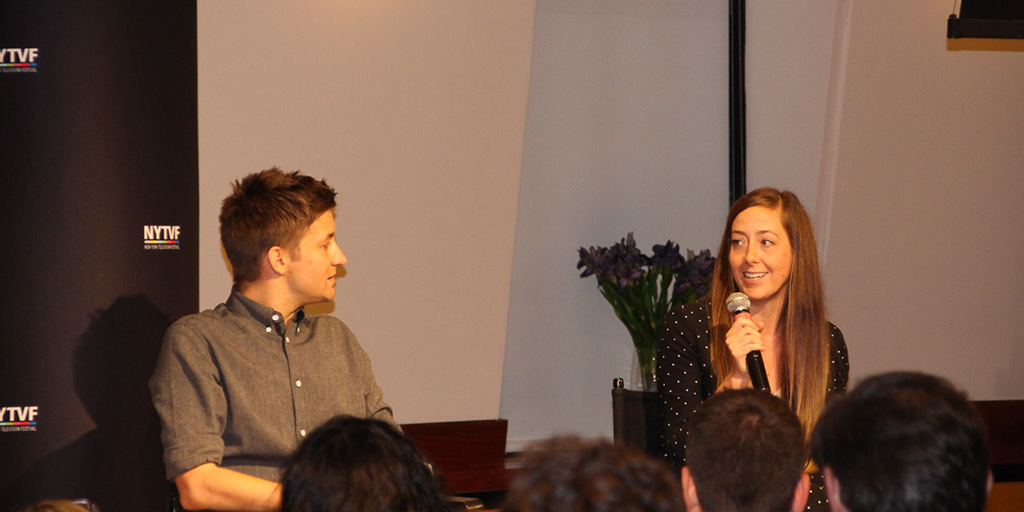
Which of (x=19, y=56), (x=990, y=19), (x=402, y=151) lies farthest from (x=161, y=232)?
(x=990, y=19)

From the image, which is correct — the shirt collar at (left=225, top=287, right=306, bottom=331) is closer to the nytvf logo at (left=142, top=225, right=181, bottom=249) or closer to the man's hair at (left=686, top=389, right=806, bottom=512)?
the nytvf logo at (left=142, top=225, right=181, bottom=249)

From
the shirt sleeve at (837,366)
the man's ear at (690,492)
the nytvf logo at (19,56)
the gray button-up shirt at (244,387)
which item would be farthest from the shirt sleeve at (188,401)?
the shirt sleeve at (837,366)

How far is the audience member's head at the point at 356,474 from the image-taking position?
1.38 metres

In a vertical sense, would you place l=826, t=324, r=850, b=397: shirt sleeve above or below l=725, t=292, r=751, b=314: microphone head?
below

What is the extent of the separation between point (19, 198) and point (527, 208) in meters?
1.80

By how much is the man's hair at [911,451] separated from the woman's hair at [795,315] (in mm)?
1208

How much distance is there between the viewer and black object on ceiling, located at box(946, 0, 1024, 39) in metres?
3.26

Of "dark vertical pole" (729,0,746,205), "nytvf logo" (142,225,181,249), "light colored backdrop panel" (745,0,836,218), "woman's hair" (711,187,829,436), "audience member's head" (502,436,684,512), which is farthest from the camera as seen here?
"dark vertical pole" (729,0,746,205)

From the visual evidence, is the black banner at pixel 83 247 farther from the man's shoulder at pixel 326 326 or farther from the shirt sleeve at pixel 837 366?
the shirt sleeve at pixel 837 366

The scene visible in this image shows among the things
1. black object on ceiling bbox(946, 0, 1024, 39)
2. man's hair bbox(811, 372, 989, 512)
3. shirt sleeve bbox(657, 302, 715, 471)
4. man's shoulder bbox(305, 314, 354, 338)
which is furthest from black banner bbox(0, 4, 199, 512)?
black object on ceiling bbox(946, 0, 1024, 39)

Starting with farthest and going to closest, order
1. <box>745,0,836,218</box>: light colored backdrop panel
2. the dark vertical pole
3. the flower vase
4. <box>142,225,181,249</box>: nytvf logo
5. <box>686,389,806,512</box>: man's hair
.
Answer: the dark vertical pole
<box>745,0,836,218</box>: light colored backdrop panel
the flower vase
<box>142,225,181,249</box>: nytvf logo
<box>686,389,806,512</box>: man's hair

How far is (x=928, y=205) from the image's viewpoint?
4016 millimetres

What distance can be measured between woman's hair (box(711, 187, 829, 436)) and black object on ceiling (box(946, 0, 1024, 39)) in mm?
1105

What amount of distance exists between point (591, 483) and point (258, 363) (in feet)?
5.49
